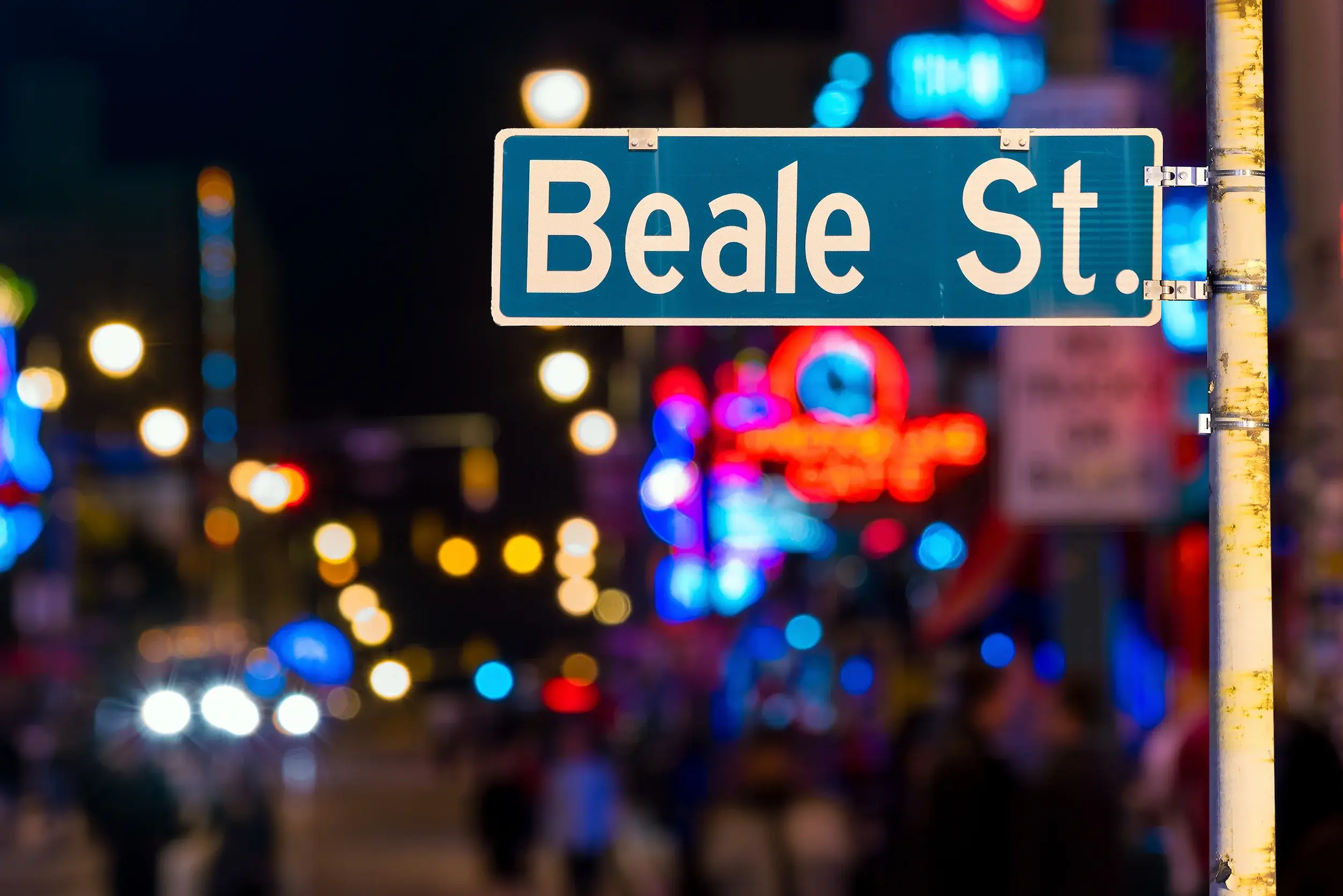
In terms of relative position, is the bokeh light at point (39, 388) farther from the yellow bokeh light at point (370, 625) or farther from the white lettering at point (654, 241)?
the white lettering at point (654, 241)

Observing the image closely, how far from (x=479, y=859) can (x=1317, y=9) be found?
697 inches

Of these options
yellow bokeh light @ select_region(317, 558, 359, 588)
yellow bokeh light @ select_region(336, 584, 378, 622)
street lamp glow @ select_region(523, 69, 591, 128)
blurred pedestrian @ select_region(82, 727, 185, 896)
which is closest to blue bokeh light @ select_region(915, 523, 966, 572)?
street lamp glow @ select_region(523, 69, 591, 128)

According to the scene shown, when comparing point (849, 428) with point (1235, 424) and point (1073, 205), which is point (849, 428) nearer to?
point (1073, 205)

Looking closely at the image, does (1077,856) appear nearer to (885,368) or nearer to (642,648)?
(885,368)

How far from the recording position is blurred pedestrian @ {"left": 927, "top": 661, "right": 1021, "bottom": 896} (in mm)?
10609

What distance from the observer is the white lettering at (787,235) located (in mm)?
4660

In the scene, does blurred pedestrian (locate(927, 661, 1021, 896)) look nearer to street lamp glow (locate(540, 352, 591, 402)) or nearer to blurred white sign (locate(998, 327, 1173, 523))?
blurred white sign (locate(998, 327, 1173, 523))

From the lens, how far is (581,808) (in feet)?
52.5

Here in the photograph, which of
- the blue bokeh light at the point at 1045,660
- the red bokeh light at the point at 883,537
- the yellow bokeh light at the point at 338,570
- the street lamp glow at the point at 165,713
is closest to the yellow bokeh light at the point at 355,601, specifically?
the yellow bokeh light at the point at 338,570

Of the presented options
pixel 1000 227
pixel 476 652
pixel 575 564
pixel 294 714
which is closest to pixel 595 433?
pixel 294 714

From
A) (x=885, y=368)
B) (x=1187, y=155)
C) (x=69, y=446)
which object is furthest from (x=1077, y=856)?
(x=69, y=446)

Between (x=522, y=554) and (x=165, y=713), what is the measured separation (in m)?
26.1

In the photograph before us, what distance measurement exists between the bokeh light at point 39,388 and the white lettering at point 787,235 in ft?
133

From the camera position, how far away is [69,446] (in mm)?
42719
